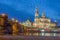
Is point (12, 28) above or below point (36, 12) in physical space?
below

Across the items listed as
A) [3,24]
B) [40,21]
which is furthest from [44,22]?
[3,24]

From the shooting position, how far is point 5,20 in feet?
233

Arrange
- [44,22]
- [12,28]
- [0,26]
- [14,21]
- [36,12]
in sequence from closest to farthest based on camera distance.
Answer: [0,26], [14,21], [12,28], [36,12], [44,22]

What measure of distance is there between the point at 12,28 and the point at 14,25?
3.83 metres

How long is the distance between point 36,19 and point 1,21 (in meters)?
115

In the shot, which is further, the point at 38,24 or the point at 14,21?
the point at 38,24

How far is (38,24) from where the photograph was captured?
179 m

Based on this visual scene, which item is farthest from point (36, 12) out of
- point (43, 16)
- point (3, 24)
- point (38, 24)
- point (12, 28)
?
point (3, 24)

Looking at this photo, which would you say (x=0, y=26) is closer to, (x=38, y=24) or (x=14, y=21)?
(x=14, y=21)

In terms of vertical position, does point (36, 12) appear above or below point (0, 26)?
above

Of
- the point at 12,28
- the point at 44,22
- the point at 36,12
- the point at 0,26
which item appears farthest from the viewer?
the point at 44,22

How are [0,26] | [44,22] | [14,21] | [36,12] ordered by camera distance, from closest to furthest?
[0,26] → [14,21] → [36,12] → [44,22]

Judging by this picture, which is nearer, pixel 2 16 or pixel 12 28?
pixel 2 16

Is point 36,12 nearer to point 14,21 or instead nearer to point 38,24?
point 38,24
